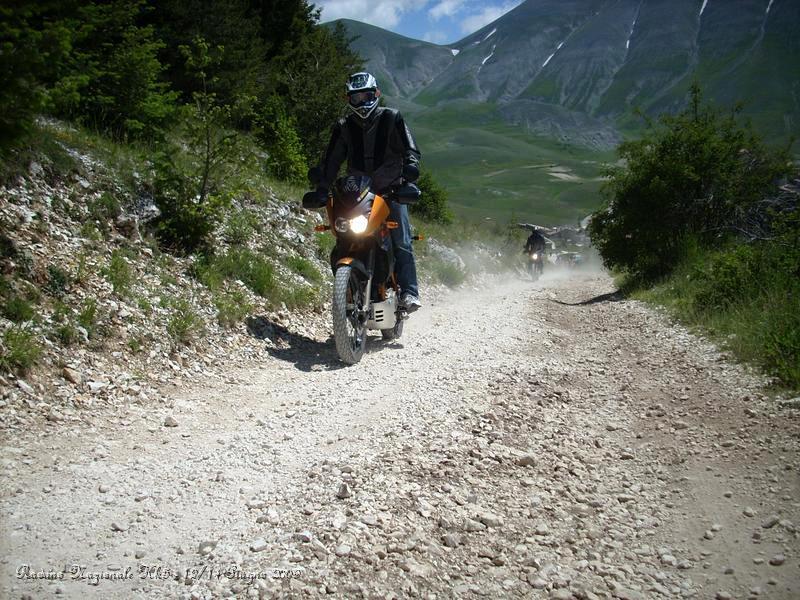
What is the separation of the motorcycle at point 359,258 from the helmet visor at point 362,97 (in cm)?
94

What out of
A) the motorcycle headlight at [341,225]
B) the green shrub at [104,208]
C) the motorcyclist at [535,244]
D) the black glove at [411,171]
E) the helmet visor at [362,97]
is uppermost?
the helmet visor at [362,97]

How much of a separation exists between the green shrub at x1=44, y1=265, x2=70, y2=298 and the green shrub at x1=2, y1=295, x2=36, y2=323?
366mm

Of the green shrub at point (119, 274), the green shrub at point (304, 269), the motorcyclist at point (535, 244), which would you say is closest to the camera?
the green shrub at point (119, 274)

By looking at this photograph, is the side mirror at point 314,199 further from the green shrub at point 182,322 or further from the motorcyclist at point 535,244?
the motorcyclist at point 535,244

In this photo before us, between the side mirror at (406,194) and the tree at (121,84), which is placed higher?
the tree at (121,84)

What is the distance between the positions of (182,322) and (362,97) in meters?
3.22

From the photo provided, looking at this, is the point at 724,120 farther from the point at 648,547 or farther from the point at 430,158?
the point at 430,158

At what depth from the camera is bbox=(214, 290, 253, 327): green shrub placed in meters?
5.73

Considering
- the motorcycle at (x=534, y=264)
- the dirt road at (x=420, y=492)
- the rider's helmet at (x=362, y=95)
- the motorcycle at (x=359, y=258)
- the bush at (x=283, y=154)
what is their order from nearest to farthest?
the dirt road at (x=420, y=492) < the motorcycle at (x=359, y=258) < the rider's helmet at (x=362, y=95) < the bush at (x=283, y=154) < the motorcycle at (x=534, y=264)

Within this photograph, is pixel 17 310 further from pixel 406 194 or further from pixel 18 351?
pixel 406 194

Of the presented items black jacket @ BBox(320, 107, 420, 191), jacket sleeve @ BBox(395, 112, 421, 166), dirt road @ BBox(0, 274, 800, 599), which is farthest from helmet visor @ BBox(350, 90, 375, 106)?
dirt road @ BBox(0, 274, 800, 599)

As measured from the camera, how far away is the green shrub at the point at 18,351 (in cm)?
354

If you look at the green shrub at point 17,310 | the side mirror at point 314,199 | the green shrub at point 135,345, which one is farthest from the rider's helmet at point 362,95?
the green shrub at point 17,310

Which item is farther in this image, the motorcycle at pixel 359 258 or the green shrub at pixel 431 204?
the green shrub at pixel 431 204
